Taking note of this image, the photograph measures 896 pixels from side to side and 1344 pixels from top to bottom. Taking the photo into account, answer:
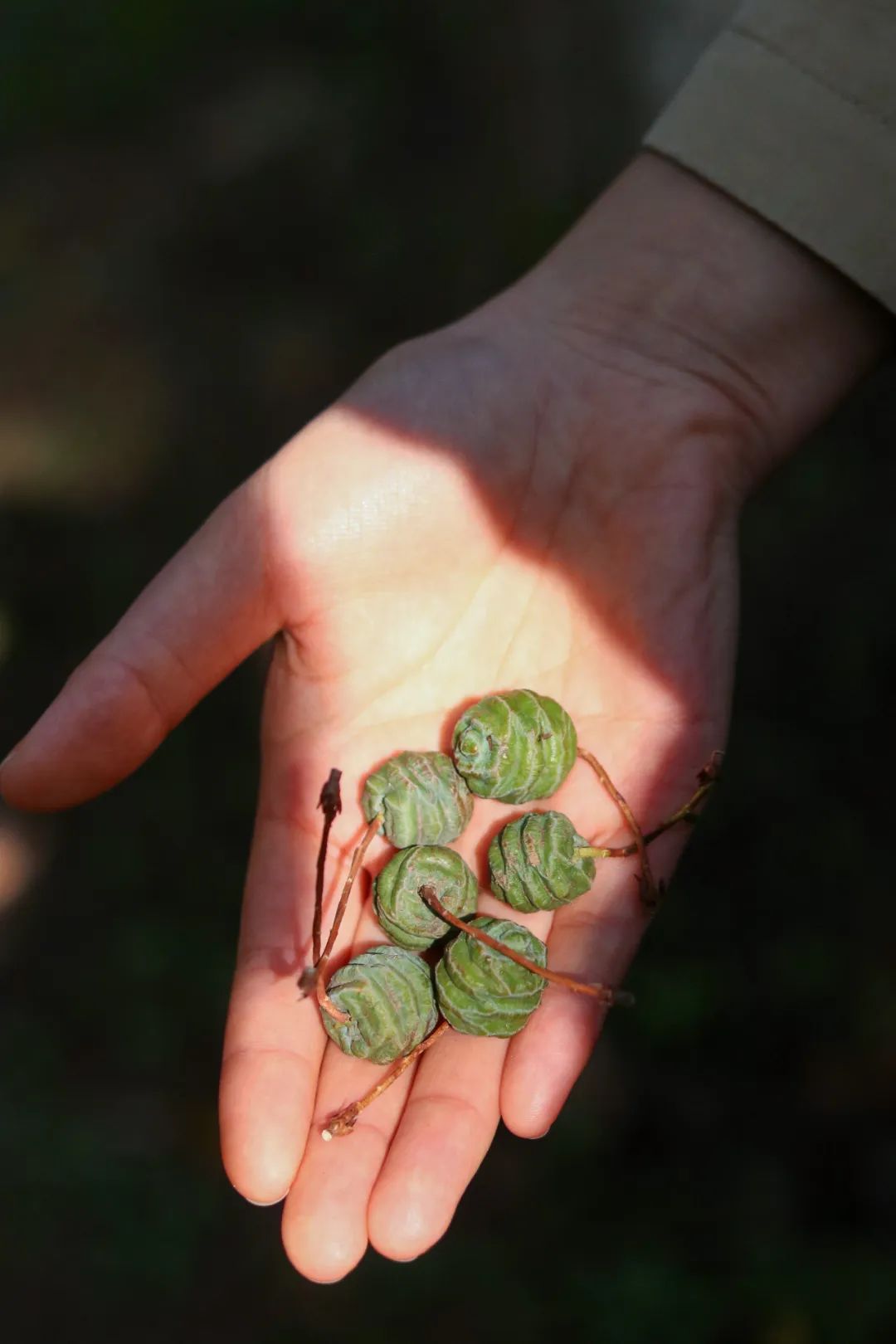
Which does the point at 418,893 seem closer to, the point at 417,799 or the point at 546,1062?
the point at 417,799

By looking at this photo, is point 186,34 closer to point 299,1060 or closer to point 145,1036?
point 145,1036

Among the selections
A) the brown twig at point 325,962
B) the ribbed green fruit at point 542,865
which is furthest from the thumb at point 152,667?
the ribbed green fruit at point 542,865

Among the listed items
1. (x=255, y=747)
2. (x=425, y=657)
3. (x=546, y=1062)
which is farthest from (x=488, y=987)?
(x=255, y=747)

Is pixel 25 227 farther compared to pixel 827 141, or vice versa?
pixel 25 227

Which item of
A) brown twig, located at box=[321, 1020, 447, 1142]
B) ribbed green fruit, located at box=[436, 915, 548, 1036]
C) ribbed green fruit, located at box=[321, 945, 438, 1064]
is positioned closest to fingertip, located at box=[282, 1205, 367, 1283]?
brown twig, located at box=[321, 1020, 447, 1142]

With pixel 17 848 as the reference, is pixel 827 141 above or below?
above

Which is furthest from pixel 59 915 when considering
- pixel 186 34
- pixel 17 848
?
pixel 186 34
